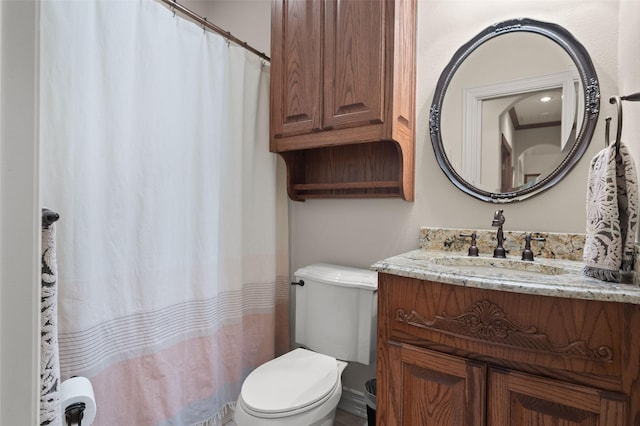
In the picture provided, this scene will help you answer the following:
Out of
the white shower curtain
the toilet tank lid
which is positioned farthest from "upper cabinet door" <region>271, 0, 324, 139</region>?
the toilet tank lid

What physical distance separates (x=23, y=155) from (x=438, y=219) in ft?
5.19

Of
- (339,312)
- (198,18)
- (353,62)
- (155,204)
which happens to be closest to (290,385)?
(339,312)

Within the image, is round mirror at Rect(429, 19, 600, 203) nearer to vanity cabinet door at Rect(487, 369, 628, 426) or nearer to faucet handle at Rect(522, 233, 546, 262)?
faucet handle at Rect(522, 233, 546, 262)

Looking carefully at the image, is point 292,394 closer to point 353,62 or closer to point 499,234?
point 499,234

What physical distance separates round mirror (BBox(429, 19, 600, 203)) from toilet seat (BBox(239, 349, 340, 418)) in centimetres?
109

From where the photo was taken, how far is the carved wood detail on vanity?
2.77ft

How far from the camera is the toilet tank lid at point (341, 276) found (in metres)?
1.57

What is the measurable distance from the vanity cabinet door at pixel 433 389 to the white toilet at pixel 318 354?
12.2 inches

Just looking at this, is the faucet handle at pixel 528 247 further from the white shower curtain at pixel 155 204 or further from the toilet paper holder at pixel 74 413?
the toilet paper holder at pixel 74 413

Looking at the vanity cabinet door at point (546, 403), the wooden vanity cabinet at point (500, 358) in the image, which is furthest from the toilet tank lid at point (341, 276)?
the vanity cabinet door at point (546, 403)

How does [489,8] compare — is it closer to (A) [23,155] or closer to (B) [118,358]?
(A) [23,155]

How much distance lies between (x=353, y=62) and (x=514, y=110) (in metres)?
0.77

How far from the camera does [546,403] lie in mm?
882

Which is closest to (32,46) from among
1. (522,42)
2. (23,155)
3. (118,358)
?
(23,155)
